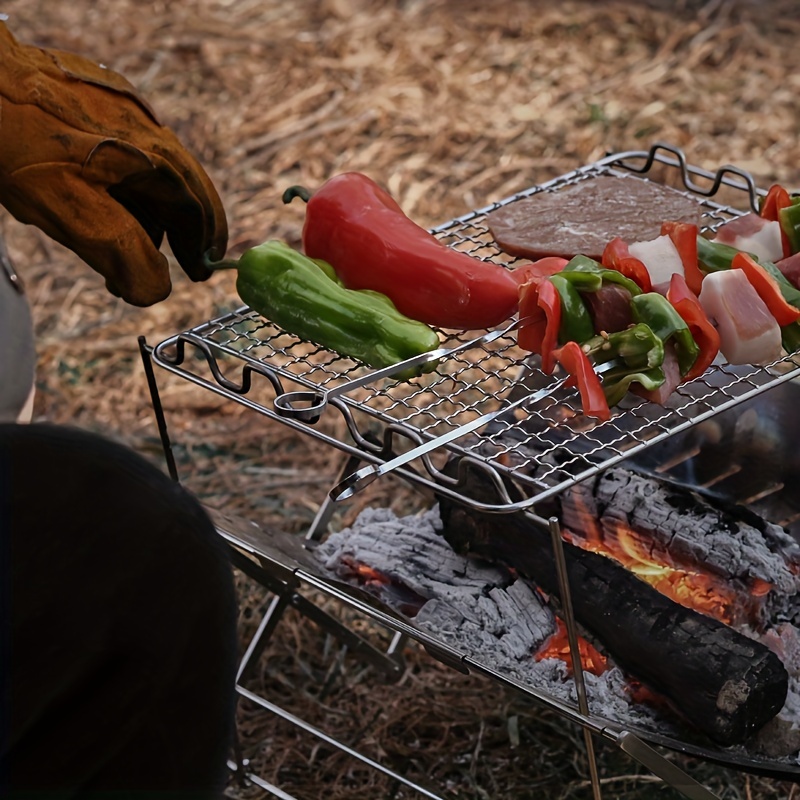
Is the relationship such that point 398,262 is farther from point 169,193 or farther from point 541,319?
point 169,193

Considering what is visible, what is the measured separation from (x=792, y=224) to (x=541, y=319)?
66 centimetres

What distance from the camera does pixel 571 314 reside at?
212 centimetres

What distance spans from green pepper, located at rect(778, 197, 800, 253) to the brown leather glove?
119cm

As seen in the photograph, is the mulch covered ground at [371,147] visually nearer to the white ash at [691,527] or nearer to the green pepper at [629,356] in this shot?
the white ash at [691,527]

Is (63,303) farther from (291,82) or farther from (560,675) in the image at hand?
(560,675)

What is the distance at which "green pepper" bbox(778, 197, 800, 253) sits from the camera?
2443mm

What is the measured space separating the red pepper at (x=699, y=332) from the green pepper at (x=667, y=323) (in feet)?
0.06

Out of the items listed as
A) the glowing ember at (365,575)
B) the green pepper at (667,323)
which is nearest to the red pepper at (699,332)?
the green pepper at (667,323)

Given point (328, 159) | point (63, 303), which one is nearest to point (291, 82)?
point (328, 159)

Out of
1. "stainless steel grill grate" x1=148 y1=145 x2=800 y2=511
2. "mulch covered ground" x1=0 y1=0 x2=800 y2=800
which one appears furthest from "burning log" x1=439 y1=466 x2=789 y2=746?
"mulch covered ground" x1=0 y1=0 x2=800 y2=800

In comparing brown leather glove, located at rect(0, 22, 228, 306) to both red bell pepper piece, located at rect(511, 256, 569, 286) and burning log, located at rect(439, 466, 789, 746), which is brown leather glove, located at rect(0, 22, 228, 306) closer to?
red bell pepper piece, located at rect(511, 256, 569, 286)

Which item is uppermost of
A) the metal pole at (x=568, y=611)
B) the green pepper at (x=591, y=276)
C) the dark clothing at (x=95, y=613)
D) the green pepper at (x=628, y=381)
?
the dark clothing at (x=95, y=613)

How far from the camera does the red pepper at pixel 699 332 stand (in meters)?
2.15

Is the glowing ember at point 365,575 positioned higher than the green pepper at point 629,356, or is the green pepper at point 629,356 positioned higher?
the green pepper at point 629,356
